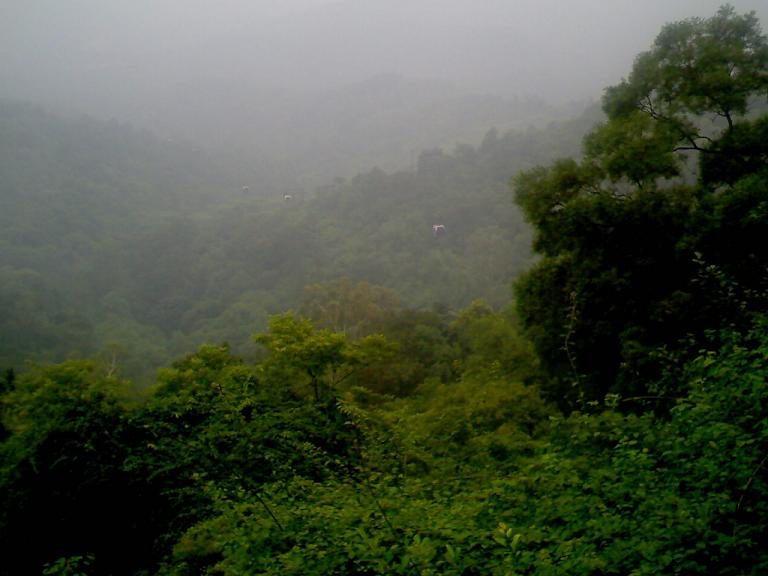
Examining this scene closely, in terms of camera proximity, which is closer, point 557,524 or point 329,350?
point 557,524

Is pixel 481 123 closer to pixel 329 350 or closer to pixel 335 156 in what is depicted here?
pixel 335 156

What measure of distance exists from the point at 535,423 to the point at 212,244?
215 ft

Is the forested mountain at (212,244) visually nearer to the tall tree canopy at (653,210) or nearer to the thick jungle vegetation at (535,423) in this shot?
the thick jungle vegetation at (535,423)

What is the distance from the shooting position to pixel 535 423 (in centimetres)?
881

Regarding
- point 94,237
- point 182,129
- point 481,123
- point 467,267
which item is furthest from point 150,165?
point 481,123

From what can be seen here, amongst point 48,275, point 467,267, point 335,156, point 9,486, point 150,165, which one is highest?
point 335,156

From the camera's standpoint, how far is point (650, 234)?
8180 millimetres

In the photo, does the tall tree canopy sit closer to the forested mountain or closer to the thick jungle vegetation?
the thick jungle vegetation

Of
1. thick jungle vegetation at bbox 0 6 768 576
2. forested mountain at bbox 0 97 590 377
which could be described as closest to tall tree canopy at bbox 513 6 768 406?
thick jungle vegetation at bbox 0 6 768 576

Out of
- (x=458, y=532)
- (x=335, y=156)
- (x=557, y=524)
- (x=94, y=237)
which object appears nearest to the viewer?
(x=458, y=532)

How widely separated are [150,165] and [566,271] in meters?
98.8

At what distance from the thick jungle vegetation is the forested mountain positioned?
2944 cm

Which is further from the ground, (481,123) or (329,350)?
(481,123)

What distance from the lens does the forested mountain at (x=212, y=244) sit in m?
49.1
